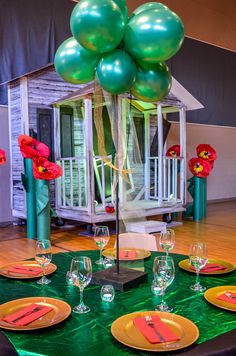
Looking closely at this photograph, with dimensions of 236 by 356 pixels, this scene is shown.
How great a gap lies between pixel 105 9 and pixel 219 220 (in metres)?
6.05

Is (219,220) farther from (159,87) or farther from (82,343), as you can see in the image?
(82,343)

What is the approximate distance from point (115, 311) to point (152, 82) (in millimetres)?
1014

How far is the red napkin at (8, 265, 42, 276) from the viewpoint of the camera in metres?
1.74

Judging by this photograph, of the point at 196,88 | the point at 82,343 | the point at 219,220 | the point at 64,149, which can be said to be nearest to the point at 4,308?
the point at 82,343

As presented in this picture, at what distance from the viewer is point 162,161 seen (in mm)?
6379

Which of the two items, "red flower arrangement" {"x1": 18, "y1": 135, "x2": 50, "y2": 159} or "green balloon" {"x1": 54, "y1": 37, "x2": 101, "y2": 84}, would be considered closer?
"green balloon" {"x1": 54, "y1": 37, "x2": 101, "y2": 84}

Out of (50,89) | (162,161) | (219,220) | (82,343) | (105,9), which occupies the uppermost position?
(50,89)

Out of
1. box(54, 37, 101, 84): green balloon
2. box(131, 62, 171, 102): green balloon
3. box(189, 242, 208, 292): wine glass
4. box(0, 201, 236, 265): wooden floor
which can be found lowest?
box(0, 201, 236, 265): wooden floor

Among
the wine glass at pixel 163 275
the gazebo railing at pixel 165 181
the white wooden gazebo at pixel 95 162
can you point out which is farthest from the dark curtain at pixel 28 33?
the wine glass at pixel 163 275

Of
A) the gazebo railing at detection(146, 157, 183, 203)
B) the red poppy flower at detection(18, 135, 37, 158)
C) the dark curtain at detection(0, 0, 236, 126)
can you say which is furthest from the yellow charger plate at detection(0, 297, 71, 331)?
the dark curtain at detection(0, 0, 236, 126)

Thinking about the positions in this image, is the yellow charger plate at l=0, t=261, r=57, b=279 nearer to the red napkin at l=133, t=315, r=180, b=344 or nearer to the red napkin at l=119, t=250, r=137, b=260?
the red napkin at l=119, t=250, r=137, b=260

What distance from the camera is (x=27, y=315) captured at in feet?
4.17

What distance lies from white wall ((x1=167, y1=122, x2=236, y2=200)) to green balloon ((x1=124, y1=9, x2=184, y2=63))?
8192 mm

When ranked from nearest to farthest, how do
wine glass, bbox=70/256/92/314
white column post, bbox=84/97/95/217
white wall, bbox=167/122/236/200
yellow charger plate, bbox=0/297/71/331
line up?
yellow charger plate, bbox=0/297/71/331, wine glass, bbox=70/256/92/314, white column post, bbox=84/97/95/217, white wall, bbox=167/122/236/200
